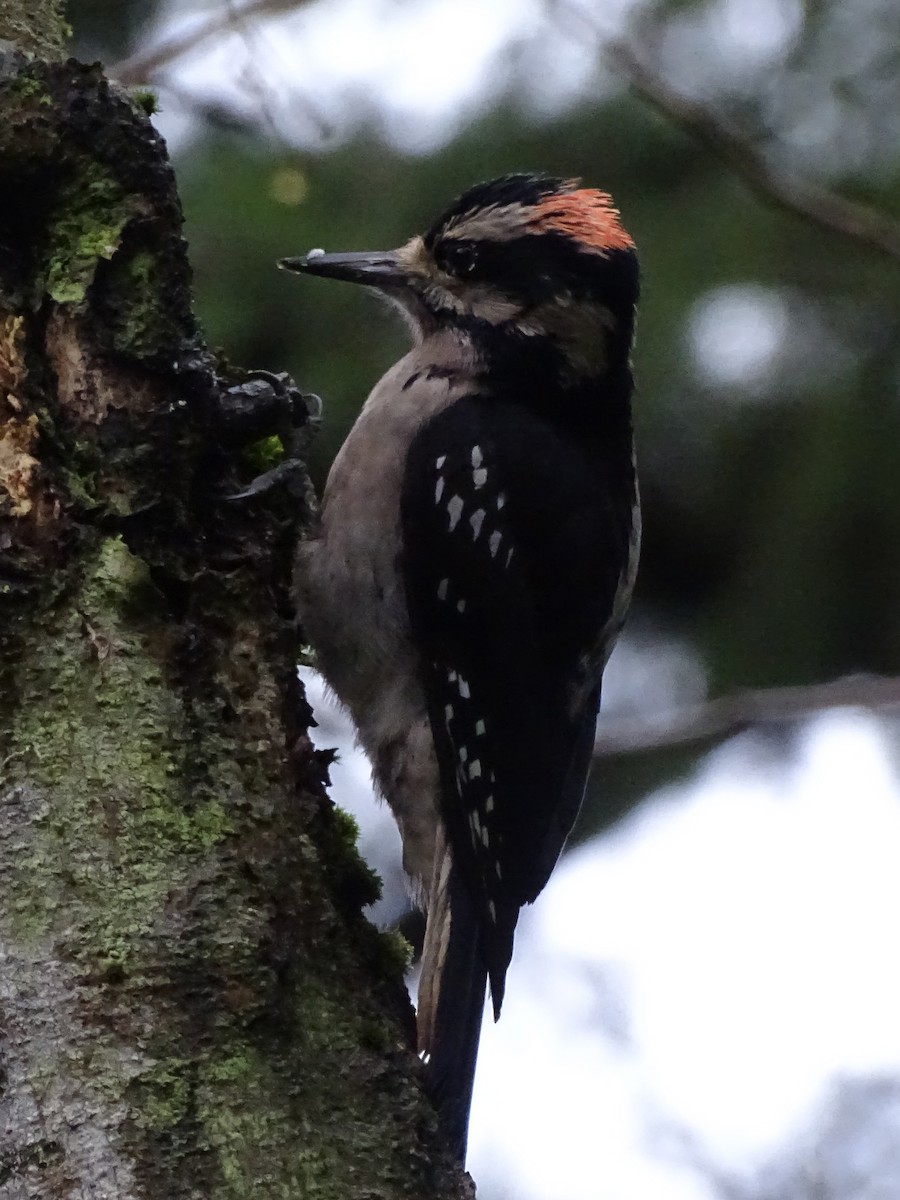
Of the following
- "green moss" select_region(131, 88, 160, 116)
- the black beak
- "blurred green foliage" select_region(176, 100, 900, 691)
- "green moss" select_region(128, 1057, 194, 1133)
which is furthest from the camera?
"blurred green foliage" select_region(176, 100, 900, 691)

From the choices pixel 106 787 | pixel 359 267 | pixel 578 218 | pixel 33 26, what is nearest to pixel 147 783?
pixel 106 787

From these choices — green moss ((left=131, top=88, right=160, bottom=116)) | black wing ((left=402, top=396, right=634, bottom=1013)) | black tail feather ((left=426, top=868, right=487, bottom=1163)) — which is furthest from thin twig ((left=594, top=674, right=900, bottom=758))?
green moss ((left=131, top=88, right=160, bottom=116))

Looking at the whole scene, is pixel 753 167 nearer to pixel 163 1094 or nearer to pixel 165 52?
pixel 165 52

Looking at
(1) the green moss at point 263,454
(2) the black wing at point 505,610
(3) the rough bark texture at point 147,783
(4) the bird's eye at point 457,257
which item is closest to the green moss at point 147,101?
(3) the rough bark texture at point 147,783

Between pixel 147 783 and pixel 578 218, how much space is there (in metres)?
1.95

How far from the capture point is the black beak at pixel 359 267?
11.1 ft

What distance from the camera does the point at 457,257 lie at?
139 inches

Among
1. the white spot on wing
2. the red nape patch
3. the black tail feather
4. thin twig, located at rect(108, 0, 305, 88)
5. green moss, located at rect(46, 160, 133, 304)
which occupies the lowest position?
the black tail feather

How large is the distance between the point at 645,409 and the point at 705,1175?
2.19m

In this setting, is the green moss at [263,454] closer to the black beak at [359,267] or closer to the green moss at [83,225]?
the black beak at [359,267]

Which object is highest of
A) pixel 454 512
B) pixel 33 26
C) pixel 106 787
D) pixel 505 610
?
pixel 33 26

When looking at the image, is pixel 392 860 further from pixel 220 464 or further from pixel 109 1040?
pixel 109 1040

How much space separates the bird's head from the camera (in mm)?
3463

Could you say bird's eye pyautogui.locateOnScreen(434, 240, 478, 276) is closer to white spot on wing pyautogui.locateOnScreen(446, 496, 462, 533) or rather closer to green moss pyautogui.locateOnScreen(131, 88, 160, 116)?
white spot on wing pyautogui.locateOnScreen(446, 496, 462, 533)
